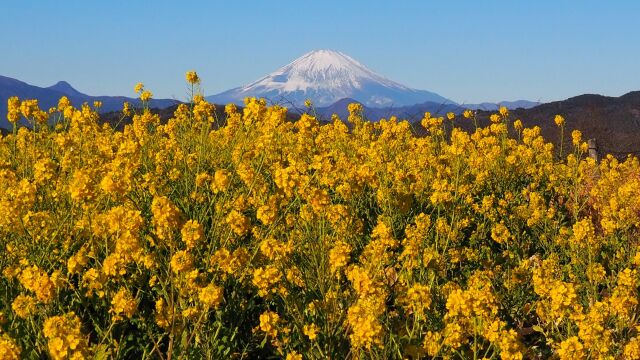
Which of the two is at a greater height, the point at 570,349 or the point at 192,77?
the point at 192,77

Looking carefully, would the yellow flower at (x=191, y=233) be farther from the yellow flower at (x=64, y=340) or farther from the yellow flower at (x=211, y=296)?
the yellow flower at (x=64, y=340)

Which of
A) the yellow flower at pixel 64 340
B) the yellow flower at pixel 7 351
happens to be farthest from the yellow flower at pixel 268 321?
the yellow flower at pixel 7 351

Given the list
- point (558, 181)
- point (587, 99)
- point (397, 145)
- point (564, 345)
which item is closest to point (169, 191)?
point (564, 345)

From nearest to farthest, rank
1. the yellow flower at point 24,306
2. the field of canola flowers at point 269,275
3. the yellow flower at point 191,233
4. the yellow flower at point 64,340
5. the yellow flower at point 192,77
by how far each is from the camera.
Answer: the yellow flower at point 64,340
the yellow flower at point 24,306
the field of canola flowers at point 269,275
the yellow flower at point 191,233
the yellow flower at point 192,77

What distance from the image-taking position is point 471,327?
3.60 m

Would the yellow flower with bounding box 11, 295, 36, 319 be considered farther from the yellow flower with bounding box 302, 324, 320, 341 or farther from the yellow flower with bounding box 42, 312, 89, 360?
the yellow flower with bounding box 302, 324, 320, 341

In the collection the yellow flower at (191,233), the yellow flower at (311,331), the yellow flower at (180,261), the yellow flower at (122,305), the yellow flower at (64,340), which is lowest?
the yellow flower at (311,331)

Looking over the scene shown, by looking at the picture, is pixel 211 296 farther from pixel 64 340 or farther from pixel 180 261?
pixel 64 340

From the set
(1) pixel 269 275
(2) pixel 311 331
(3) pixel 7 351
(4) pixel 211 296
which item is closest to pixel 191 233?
(1) pixel 269 275

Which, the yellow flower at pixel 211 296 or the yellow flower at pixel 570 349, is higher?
the yellow flower at pixel 211 296

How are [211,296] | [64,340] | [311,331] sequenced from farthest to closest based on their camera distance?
1. [311,331]
2. [211,296]
3. [64,340]

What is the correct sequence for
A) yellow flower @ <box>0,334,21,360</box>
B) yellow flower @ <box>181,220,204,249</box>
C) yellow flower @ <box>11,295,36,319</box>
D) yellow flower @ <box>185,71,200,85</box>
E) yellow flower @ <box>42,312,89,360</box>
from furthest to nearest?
yellow flower @ <box>185,71,200,85</box> → yellow flower @ <box>181,220,204,249</box> → yellow flower @ <box>11,295,36,319</box> → yellow flower @ <box>42,312,89,360</box> → yellow flower @ <box>0,334,21,360</box>

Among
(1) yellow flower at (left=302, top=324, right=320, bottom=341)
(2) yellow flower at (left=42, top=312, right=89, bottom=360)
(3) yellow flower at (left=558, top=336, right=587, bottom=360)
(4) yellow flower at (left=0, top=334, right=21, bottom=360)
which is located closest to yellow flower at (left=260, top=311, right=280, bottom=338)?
(1) yellow flower at (left=302, top=324, right=320, bottom=341)

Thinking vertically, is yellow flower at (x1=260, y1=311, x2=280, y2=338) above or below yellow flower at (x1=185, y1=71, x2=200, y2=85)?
below
